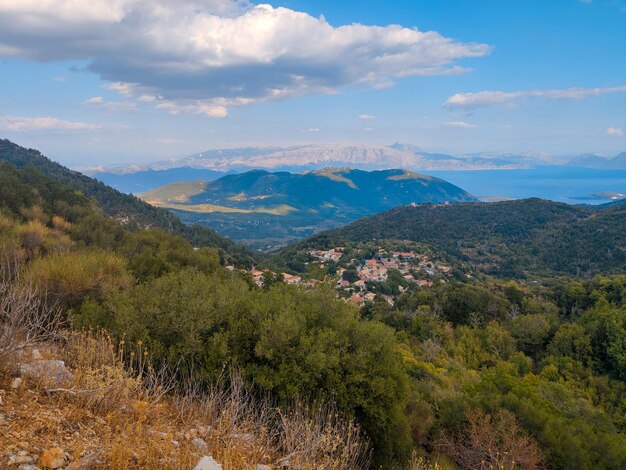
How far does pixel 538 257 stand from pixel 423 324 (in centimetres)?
5770

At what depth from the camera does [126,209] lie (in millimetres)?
70625

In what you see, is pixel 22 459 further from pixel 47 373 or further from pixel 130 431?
pixel 47 373

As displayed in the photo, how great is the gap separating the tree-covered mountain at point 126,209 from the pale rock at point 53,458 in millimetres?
56616

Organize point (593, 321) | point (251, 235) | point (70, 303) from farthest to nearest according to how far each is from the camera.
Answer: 1. point (251, 235)
2. point (593, 321)
3. point (70, 303)

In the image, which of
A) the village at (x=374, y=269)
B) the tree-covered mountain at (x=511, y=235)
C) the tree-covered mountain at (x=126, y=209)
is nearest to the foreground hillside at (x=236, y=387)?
the village at (x=374, y=269)

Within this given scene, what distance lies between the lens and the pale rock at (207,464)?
3407mm

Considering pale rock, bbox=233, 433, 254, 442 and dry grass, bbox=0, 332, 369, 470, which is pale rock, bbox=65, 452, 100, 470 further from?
pale rock, bbox=233, 433, 254, 442

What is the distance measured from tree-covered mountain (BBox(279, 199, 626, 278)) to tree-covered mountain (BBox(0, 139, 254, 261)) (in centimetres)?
1447

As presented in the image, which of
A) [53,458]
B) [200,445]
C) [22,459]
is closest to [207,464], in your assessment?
[200,445]

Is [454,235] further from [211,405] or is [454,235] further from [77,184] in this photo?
[211,405]

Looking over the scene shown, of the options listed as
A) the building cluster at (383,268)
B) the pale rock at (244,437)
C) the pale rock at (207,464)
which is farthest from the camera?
the building cluster at (383,268)

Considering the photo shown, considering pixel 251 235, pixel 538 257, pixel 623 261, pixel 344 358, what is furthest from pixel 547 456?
pixel 251 235

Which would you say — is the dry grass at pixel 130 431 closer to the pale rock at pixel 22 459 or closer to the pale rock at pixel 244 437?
the pale rock at pixel 244 437

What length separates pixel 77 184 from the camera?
73.7 meters
